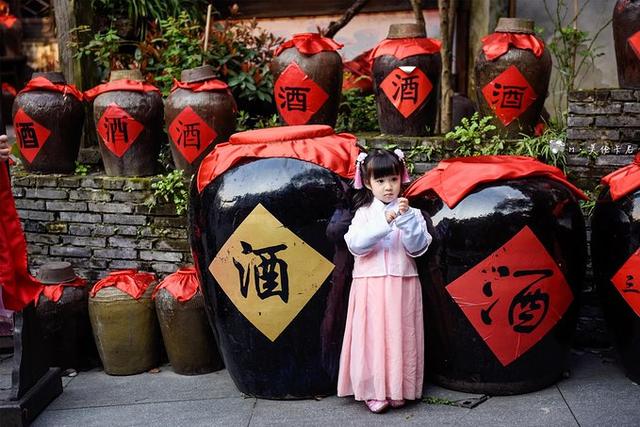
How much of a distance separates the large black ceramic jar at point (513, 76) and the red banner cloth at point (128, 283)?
2.67m

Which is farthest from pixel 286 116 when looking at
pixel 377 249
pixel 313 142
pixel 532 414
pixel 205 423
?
pixel 532 414

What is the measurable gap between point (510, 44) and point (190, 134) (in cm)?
233

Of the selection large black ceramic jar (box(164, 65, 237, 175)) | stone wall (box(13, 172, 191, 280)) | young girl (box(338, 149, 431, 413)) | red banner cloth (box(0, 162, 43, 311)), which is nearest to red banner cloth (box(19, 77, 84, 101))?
stone wall (box(13, 172, 191, 280))

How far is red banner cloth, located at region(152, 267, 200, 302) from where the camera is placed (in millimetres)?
4754

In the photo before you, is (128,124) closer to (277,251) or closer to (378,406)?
(277,251)

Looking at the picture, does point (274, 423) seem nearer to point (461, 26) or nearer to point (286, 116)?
point (286, 116)

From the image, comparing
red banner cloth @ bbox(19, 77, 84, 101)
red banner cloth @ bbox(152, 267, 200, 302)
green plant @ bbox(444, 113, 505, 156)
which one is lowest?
red banner cloth @ bbox(152, 267, 200, 302)

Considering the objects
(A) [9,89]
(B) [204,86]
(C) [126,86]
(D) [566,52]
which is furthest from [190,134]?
(A) [9,89]

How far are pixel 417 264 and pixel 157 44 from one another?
4279 millimetres

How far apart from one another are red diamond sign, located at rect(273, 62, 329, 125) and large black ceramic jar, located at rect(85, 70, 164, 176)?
3.14 ft

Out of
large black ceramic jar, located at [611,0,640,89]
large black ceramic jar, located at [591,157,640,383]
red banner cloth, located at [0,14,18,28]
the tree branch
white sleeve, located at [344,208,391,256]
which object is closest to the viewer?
white sleeve, located at [344,208,391,256]

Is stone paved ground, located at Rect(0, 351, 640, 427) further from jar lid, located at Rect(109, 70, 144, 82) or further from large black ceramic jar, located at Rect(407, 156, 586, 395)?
jar lid, located at Rect(109, 70, 144, 82)

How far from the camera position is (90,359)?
17.0 feet

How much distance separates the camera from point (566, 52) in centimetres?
685
